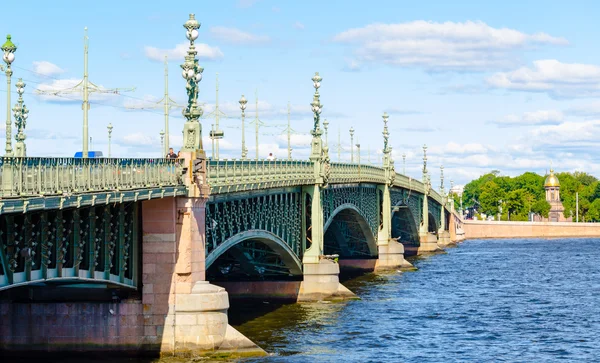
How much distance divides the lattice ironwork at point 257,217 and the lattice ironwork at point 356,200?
176 inches

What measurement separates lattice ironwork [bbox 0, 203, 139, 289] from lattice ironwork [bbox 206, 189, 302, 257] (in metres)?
6.48

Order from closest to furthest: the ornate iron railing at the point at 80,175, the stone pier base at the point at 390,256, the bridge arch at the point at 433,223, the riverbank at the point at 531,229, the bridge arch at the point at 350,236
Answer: the ornate iron railing at the point at 80,175 < the bridge arch at the point at 350,236 < the stone pier base at the point at 390,256 < the bridge arch at the point at 433,223 < the riverbank at the point at 531,229

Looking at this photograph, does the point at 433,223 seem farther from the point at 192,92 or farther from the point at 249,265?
the point at 192,92

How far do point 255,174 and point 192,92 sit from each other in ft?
33.4

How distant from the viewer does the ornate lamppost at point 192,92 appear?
41.8m

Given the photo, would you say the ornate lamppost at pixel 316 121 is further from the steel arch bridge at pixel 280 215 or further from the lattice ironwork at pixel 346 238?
the lattice ironwork at pixel 346 238

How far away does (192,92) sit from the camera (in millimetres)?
A: 42656

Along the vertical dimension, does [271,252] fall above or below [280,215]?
below

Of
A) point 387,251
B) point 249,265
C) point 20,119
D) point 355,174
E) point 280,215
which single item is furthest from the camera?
point 387,251

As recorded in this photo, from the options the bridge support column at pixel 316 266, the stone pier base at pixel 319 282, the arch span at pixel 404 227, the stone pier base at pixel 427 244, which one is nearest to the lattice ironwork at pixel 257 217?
the bridge support column at pixel 316 266

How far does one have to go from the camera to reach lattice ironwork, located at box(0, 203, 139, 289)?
31875 millimetres

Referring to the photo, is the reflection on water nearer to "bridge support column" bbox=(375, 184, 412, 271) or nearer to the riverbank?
"bridge support column" bbox=(375, 184, 412, 271)

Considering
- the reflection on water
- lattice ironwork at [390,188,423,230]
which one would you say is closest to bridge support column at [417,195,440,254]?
lattice ironwork at [390,188,423,230]

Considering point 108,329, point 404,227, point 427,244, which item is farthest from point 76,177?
point 427,244
